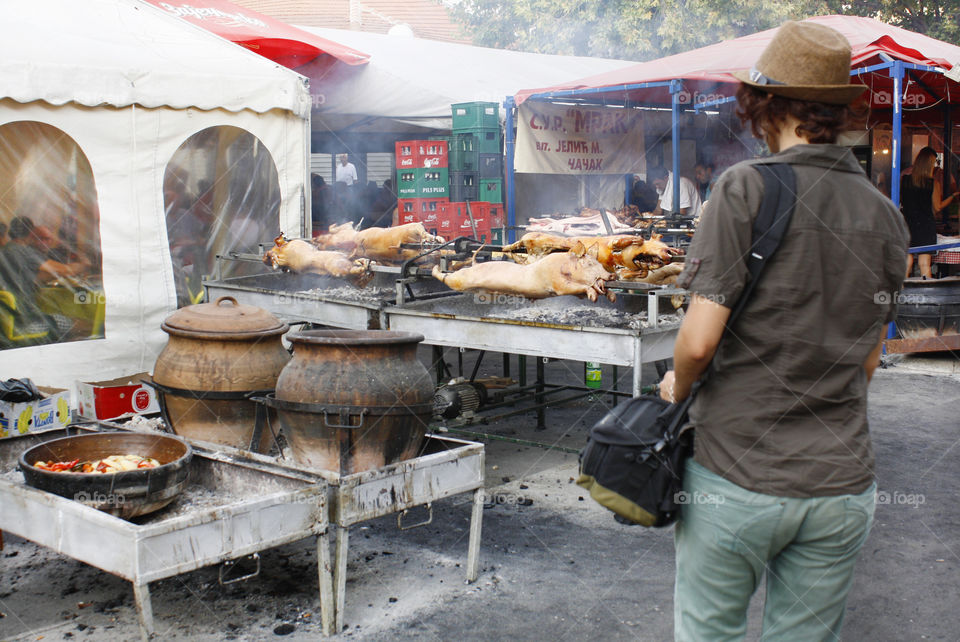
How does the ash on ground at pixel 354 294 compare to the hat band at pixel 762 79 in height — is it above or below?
below

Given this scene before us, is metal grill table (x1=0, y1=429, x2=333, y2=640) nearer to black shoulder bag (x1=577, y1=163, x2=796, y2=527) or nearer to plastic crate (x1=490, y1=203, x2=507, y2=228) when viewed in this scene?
black shoulder bag (x1=577, y1=163, x2=796, y2=527)

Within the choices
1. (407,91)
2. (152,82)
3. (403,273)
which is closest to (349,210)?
(407,91)

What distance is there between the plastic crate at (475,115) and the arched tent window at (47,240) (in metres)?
6.14

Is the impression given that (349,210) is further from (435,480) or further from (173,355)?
(435,480)

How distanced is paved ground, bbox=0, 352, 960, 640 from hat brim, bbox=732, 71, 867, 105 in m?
2.47

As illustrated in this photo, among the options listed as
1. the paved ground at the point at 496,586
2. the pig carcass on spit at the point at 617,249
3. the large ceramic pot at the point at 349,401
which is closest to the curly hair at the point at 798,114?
the large ceramic pot at the point at 349,401

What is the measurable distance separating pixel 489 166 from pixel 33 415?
316 inches

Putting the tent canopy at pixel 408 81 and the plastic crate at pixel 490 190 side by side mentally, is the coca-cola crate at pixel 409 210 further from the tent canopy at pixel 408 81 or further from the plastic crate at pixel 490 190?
the tent canopy at pixel 408 81

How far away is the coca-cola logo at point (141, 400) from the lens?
6.16 metres

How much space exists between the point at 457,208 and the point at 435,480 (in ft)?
23.6

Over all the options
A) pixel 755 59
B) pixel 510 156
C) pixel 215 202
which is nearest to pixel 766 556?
pixel 215 202

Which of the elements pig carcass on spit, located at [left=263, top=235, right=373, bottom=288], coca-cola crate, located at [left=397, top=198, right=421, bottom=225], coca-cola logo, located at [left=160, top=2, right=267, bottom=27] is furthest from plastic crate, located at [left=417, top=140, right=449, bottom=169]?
pig carcass on spit, located at [left=263, top=235, right=373, bottom=288]

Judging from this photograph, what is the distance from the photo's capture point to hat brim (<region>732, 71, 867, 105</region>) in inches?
76.5

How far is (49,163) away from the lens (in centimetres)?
688
